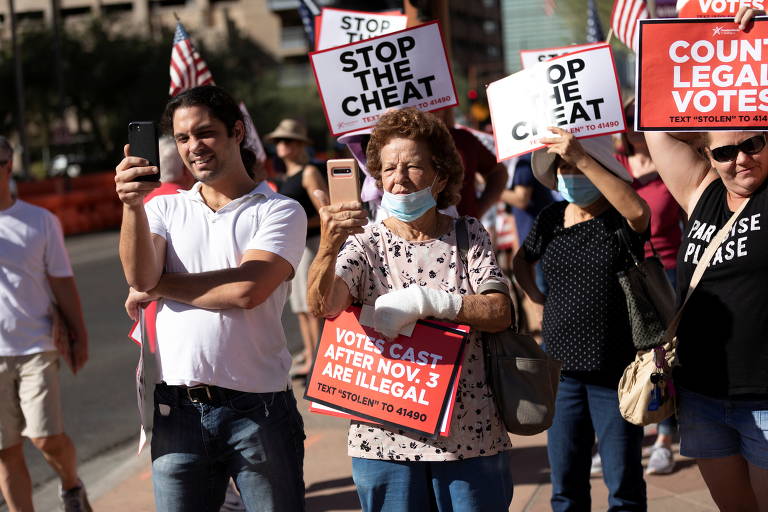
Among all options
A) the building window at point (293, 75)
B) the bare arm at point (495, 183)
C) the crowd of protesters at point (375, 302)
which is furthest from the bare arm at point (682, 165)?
the building window at point (293, 75)

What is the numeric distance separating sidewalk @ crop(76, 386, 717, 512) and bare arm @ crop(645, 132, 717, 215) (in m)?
2.04

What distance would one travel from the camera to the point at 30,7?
77.3 m

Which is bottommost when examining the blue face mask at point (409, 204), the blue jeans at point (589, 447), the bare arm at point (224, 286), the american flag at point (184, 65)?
the blue jeans at point (589, 447)

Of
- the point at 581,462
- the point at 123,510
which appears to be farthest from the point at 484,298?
the point at 123,510

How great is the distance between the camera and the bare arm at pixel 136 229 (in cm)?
310

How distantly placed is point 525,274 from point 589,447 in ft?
2.74

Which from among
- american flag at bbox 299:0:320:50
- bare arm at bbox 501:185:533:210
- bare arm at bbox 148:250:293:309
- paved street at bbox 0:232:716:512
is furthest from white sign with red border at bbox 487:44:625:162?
american flag at bbox 299:0:320:50

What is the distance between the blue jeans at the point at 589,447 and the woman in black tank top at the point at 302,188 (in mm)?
3353

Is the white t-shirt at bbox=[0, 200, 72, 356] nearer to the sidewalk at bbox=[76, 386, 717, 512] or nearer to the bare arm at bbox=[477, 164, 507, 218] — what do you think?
the sidewalk at bbox=[76, 386, 717, 512]

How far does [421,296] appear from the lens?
3.21 m

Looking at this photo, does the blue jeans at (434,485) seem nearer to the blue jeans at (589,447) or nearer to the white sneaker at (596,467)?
the blue jeans at (589,447)

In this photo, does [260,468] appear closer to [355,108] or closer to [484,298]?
[484,298]

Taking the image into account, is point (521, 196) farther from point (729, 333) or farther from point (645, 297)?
point (729, 333)

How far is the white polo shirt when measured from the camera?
3.31 metres
